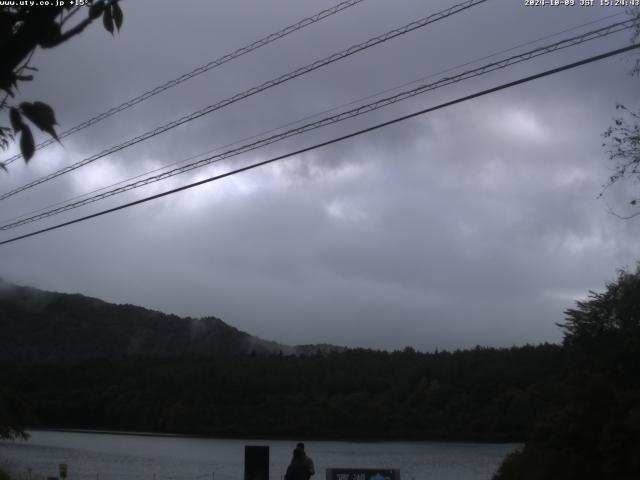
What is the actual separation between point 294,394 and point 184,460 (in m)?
33.2

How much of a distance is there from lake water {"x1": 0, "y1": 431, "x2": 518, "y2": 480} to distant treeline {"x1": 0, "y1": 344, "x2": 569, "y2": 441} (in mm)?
7488

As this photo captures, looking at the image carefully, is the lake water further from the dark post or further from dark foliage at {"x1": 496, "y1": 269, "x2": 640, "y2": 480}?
the dark post

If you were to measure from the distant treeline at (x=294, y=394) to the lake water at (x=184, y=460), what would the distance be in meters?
7.49

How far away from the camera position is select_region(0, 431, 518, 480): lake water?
32406 millimetres

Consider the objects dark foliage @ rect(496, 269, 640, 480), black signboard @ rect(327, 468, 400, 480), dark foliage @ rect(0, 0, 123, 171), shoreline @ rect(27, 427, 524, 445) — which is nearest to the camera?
dark foliage @ rect(0, 0, 123, 171)

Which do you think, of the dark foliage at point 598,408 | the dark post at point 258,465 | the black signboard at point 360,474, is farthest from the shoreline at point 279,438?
the dark post at point 258,465

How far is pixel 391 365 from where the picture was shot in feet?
258

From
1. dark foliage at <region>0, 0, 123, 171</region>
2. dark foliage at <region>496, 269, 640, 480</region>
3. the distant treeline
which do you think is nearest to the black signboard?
dark foliage at <region>496, 269, 640, 480</region>

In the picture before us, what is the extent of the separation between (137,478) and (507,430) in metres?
33.2

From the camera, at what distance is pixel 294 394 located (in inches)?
2904

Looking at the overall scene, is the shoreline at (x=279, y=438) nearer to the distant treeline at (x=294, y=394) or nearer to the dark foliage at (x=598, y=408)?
the distant treeline at (x=294, y=394)

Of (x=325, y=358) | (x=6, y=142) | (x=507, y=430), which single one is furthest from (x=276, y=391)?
(x=6, y=142)

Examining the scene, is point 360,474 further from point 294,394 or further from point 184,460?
point 294,394

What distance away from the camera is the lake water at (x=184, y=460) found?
3241cm
